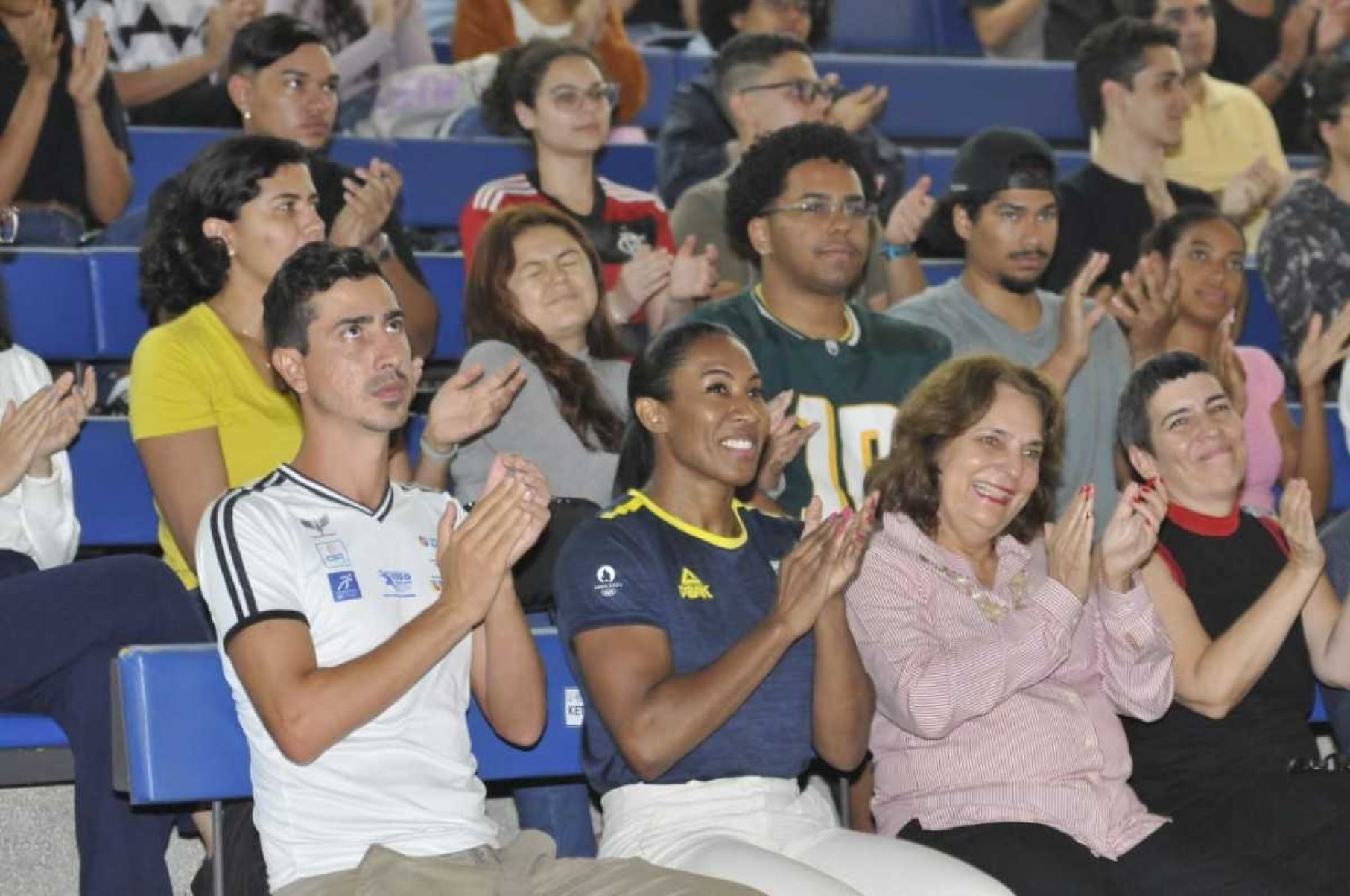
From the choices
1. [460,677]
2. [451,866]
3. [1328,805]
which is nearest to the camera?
[451,866]

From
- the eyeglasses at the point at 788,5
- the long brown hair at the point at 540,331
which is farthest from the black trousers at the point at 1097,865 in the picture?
the eyeglasses at the point at 788,5

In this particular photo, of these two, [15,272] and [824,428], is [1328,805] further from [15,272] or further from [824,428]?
[15,272]

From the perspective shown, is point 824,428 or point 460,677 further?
point 824,428

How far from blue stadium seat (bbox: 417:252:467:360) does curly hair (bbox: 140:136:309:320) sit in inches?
50.7

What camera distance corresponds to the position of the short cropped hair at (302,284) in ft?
11.0

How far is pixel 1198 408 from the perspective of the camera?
404 cm

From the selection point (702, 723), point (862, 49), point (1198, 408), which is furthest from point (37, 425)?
point (862, 49)

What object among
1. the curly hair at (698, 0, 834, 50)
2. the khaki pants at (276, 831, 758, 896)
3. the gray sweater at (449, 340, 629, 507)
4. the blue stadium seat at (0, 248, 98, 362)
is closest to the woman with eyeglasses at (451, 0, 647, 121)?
the curly hair at (698, 0, 834, 50)

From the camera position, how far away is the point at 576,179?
5371mm

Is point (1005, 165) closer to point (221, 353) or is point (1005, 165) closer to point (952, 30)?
point (221, 353)

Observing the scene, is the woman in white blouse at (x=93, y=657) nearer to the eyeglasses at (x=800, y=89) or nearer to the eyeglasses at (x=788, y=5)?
the eyeglasses at (x=800, y=89)

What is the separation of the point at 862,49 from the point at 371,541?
17.4 feet

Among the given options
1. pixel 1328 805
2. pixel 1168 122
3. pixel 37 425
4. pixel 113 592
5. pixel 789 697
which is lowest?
pixel 1328 805

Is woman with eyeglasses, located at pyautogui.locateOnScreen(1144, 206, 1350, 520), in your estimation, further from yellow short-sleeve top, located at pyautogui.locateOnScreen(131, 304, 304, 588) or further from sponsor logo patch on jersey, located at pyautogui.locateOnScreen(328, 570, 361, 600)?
sponsor logo patch on jersey, located at pyautogui.locateOnScreen(328, 570, 361, 600)
